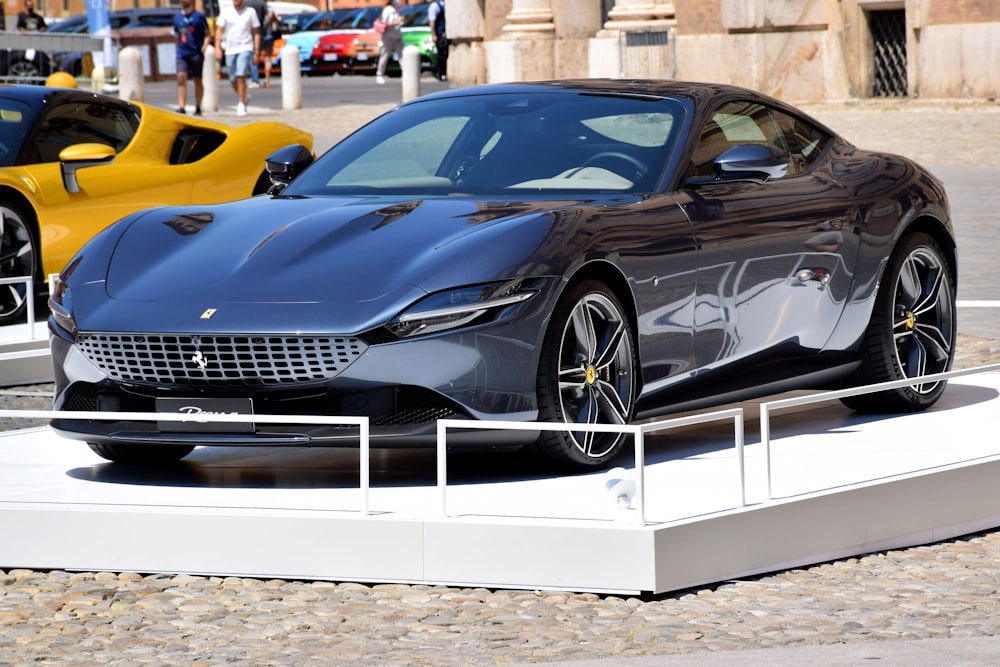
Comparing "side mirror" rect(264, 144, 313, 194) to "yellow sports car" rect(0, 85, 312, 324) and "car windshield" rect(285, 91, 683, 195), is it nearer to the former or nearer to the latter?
"car windshield" rect(285, 91, 683, 195)

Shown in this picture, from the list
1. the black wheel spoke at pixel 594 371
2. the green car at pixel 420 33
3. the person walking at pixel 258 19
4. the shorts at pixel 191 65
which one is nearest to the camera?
the black wheel spoke at pixel 594 371

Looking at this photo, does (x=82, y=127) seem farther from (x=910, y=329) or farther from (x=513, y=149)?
(x=910, y=329)

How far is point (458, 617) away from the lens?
16.8 feet

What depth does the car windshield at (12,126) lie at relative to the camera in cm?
1079

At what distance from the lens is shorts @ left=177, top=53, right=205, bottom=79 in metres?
29.9

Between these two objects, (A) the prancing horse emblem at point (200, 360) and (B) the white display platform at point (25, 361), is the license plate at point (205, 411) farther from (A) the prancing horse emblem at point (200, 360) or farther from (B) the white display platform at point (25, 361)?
(B) the white display platform at point (25, 361)

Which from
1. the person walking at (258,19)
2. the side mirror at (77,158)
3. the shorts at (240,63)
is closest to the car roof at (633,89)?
the side mirror at (77,158)

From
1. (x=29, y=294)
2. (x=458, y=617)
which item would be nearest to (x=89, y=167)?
(x=29, y=294)

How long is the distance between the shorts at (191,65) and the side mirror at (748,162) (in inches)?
935

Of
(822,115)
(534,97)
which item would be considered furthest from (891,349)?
(822,115)

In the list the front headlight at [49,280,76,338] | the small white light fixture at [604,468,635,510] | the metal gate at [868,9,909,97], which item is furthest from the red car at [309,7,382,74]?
the small white light fixture at [604,468,635,510]

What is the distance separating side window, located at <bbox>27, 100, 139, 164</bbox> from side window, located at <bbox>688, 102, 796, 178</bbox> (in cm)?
484

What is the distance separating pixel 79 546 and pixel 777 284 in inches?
105

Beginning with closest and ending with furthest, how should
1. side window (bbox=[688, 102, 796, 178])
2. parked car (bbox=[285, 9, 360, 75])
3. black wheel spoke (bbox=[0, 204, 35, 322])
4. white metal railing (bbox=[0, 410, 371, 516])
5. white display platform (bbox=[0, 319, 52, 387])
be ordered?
white metal railing (bbox=[0, 410, 371, 516]) → side window (bbox=[688, 102, 796, 178]) → white display platform (bbox=[0, 319, 52, 387]) → black wheel spoke (bbox=[0, 204, 35, 322]) → parked car (bbox=[285, 9, 360, 75])
